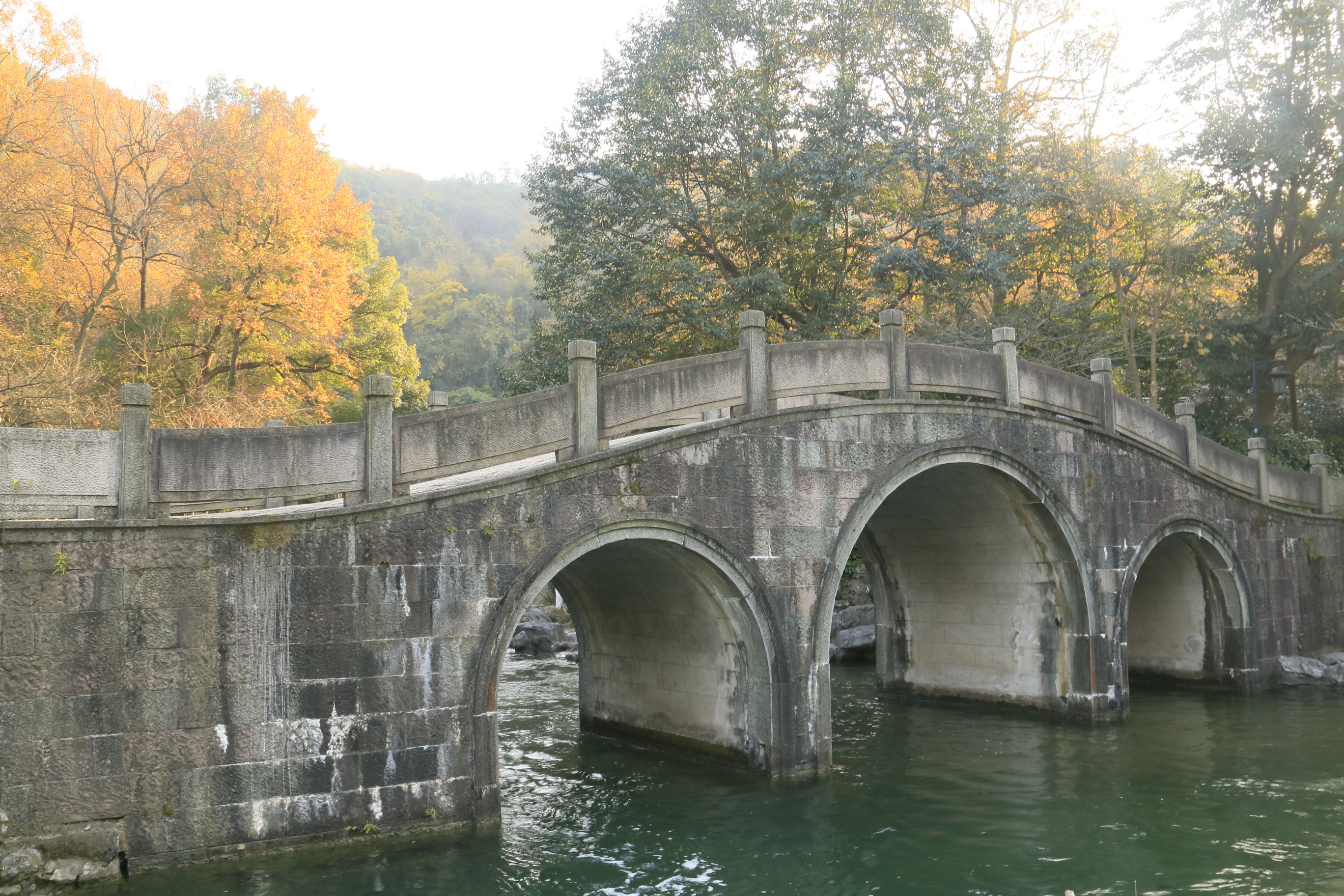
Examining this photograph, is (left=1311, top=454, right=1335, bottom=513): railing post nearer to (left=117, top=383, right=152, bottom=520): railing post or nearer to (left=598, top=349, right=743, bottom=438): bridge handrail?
(left=598, top=349, right=743, bottom=438): bridge handrail

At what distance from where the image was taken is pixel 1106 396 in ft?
48.6

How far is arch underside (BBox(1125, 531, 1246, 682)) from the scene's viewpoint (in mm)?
17125

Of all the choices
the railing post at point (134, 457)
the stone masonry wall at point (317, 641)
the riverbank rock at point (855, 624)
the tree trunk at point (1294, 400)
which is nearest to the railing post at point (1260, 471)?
the riverbank rock at point (855, 624)

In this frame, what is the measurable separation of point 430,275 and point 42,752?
54.0 metres

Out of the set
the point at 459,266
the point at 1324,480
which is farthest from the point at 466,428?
the point at 459,266

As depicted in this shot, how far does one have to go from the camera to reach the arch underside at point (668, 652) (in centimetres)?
1117

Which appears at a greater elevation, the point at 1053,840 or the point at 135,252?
the point at 135,252

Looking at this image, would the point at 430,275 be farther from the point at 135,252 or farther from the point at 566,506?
the point at 566,506

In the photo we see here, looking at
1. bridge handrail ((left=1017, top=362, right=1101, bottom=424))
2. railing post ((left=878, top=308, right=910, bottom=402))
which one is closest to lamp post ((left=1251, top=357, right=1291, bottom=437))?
bridge handrail ((left=1017, top=362, right=1101, bottom=424))

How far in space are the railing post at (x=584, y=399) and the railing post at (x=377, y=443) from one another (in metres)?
1.87

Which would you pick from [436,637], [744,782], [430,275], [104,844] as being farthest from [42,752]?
[430,275]

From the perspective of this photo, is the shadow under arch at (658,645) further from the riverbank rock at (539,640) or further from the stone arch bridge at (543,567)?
the riverbank rock at (539,640)

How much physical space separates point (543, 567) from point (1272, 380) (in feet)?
61.1

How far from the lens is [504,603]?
9.30 meters
